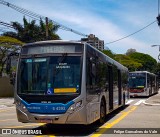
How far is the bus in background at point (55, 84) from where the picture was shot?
10.8m

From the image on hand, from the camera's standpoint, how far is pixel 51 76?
1098 cm

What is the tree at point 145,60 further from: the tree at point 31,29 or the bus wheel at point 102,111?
the bus wheel at point 102,111

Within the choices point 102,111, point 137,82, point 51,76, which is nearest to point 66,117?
point 51,76

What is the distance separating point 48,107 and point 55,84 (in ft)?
2.44

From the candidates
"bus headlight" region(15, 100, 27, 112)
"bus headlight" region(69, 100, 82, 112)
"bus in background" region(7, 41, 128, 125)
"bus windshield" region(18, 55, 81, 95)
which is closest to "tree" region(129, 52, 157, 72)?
"bus in background" region(7, 41, 128, 125)

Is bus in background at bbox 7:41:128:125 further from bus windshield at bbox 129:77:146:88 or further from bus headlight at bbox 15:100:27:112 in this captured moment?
bus windshield at bbox 129:77:146:88

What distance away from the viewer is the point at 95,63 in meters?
12.7

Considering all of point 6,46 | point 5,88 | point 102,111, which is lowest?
point 102,111

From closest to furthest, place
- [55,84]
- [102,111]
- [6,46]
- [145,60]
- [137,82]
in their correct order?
[55,84] → [102,111] → [137,82] → [6,46] → [145,60]

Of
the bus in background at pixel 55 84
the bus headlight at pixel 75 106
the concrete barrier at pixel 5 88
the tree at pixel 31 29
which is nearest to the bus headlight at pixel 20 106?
the bus in background at pixel 55 84

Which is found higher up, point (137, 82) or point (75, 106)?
point (137, 82)

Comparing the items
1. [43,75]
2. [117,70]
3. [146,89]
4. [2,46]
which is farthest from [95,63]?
[2,46]

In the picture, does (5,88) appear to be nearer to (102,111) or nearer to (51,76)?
(102,111)

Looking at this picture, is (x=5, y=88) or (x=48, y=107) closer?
(x=48, y=107)
